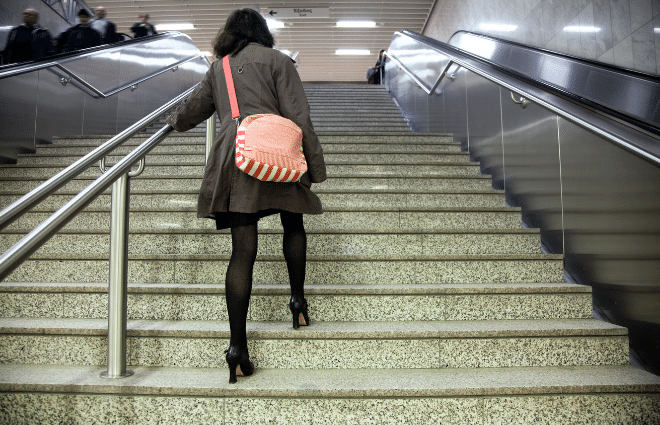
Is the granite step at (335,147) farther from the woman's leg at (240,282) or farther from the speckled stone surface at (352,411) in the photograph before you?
the speckled stone surface at (352,411)

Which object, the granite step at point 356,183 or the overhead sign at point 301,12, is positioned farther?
the overhead sign at point 301,12

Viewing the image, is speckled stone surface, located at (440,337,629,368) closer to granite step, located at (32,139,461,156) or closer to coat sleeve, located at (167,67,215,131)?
coat sleeve, located at (167,67,215,131)

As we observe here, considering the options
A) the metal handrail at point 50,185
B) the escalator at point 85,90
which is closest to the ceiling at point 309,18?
the escalator at point 85,90

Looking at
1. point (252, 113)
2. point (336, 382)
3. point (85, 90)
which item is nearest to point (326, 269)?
point (336, 382)

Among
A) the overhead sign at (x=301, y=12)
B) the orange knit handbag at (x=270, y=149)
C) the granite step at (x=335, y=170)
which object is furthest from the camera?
the overhead sign at (x=301, y=12)

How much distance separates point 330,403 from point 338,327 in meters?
0.40

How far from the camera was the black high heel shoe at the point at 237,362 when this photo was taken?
5.10 feet

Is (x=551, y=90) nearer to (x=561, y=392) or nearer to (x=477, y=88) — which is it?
(x=561, y=392)

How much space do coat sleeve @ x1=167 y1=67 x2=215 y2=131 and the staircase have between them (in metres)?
0.78

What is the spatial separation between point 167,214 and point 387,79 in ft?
22.8

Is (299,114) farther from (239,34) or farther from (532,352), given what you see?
(532,352)

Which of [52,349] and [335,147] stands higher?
[335,147]

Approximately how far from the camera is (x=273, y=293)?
206 centimetres

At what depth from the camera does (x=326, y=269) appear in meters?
2.34
